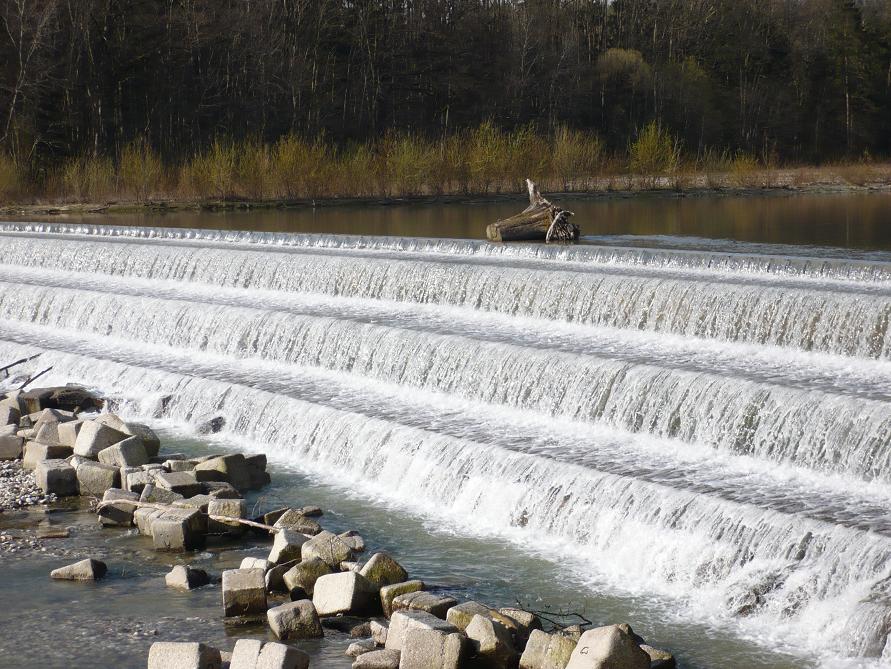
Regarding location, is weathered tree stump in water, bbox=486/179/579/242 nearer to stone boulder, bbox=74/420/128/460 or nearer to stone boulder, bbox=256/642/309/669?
stone boulder, bbox=74/420/128/460

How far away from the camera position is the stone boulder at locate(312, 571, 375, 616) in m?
7.46

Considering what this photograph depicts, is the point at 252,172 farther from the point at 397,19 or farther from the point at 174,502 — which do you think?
the point at 174,502

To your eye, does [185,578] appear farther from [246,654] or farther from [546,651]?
[546,651]

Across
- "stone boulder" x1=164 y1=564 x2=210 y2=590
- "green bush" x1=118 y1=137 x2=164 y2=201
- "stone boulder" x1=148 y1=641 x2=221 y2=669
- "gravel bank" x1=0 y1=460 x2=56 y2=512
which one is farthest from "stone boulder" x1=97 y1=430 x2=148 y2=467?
"green bush" x1=118 y1=137 x2=164 y2=201

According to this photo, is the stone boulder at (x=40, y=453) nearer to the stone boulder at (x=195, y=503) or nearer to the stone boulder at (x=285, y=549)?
the stone boulder at (x=195, y=503)

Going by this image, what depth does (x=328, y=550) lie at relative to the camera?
8.15 metres

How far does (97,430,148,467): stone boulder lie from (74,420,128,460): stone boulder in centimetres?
25

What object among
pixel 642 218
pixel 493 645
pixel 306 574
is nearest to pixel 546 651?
pixel 493 645

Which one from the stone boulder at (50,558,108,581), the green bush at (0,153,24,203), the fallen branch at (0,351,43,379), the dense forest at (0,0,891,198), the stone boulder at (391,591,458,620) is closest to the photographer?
the stone boulder at (391,591,458,620)

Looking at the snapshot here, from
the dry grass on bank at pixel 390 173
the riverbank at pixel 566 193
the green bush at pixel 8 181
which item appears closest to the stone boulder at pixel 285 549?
the riverbank at pixel 566 193

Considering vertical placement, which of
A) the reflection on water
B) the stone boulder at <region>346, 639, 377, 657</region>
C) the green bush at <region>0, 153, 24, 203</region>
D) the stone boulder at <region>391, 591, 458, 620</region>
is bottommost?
the stone boulder at <region>346, 639, 377, 657</region>

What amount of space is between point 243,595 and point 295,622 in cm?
50

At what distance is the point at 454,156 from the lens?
1385 inches

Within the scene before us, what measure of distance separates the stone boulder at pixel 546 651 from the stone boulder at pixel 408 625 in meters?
0.43
